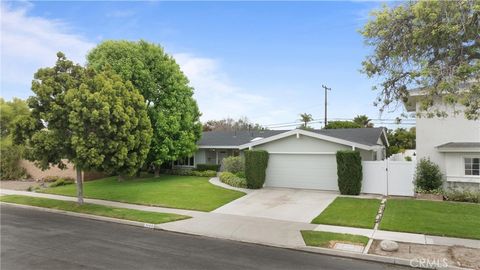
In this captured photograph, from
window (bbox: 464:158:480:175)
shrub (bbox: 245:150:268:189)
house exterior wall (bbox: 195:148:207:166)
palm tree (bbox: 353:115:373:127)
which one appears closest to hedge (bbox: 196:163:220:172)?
house exterior wall (bbox: 195:148:207:166)

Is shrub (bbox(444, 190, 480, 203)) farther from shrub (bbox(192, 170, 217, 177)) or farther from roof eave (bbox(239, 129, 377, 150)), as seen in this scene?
shrub (bbox(192, 170, 217, 177))

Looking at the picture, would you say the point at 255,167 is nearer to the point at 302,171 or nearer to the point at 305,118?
the point at 302,171

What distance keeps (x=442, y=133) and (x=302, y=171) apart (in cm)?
740

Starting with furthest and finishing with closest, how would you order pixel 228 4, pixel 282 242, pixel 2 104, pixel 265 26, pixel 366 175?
pixel 2 104, pixel 366 175, pixel 265 26, pixel 228 4, pixel 282 242

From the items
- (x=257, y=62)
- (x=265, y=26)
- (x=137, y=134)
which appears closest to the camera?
(x=265, y=26)

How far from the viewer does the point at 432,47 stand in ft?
29.9

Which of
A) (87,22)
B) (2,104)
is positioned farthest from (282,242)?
(2,104)

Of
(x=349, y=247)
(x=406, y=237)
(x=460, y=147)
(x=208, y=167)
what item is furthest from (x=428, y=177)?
(x=208, y=167)

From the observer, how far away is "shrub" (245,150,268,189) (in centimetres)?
2072

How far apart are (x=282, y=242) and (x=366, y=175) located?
9901 mm

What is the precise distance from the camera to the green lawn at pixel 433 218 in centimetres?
1105

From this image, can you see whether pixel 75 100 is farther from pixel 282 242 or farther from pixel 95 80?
pixel 282 242

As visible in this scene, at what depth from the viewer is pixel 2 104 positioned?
40375 mm

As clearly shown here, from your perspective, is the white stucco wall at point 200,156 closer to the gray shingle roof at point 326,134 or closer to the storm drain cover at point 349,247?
the gray shingle roof at point 326,134
